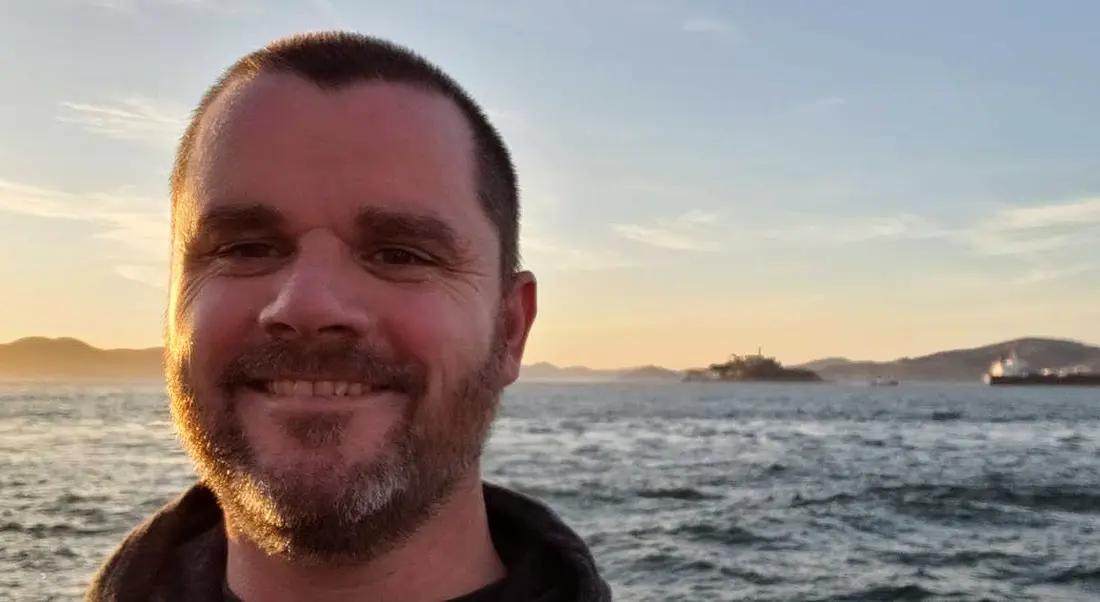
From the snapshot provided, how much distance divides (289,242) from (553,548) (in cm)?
97

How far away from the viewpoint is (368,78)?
203cm

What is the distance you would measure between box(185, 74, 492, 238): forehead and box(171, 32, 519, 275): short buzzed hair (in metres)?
0.03

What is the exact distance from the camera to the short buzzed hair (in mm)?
2035

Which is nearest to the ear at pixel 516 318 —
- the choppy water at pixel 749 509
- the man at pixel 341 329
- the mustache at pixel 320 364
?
the man at pixel 341 329

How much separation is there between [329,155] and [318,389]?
0.50 meters

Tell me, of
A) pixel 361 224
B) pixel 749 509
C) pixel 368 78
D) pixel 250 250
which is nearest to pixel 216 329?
pixel 250 250

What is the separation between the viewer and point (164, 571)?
2250 mm

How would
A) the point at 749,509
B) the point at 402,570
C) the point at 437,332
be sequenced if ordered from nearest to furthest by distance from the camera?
1. the point at 437,332
2. the point at 402,570
3. the point at 749,509

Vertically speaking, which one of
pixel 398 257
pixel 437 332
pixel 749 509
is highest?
pixel 398 257

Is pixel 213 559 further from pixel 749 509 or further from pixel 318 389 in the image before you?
pixel 749 509

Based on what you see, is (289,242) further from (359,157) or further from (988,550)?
(988,550)

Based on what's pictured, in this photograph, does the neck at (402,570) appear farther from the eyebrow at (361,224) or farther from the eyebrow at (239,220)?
the eyebrow at (239,220)

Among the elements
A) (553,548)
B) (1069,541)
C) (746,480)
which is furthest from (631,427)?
(553,548)

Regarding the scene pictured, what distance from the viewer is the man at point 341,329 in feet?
6.00
